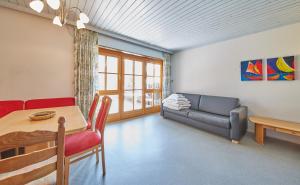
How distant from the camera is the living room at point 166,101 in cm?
161

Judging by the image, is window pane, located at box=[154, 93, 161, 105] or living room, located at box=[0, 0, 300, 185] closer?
living room, located at box=[0, 0, 300, 185]

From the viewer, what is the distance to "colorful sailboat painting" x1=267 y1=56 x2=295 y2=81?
8.44 feet

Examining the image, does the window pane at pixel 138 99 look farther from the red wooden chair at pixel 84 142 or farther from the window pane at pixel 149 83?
the red wooden chair at pixel 84 142

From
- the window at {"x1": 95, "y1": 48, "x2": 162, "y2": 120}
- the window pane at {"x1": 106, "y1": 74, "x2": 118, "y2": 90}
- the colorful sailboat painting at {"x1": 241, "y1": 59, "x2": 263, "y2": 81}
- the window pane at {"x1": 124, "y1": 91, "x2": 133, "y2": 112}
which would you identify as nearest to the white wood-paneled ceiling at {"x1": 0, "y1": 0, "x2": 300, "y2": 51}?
the colorful sailboat painting at {"x1": 241, "y1": 59, "x2": 263, "y2": 81}

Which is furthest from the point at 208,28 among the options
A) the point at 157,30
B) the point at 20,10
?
the point at 20,10

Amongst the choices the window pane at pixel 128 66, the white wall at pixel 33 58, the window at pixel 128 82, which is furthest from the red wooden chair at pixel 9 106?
the window pane at pixel 128 66

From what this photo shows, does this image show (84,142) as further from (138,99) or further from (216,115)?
(138,99)

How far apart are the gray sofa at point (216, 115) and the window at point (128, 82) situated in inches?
37.1

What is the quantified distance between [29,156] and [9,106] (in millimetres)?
1773

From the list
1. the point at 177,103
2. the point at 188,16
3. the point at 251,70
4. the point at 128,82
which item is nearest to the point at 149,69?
the point at 128,82

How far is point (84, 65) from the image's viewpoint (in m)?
3.00

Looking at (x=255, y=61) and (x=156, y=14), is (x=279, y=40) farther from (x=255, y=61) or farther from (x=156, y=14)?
(x=156, y=14)

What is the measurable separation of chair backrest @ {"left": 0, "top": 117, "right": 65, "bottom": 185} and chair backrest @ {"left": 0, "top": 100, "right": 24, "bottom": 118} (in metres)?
1.67

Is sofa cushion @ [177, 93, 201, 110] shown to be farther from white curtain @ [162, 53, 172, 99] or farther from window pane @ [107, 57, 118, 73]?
window pane @ [107, 57, 118, 73]
